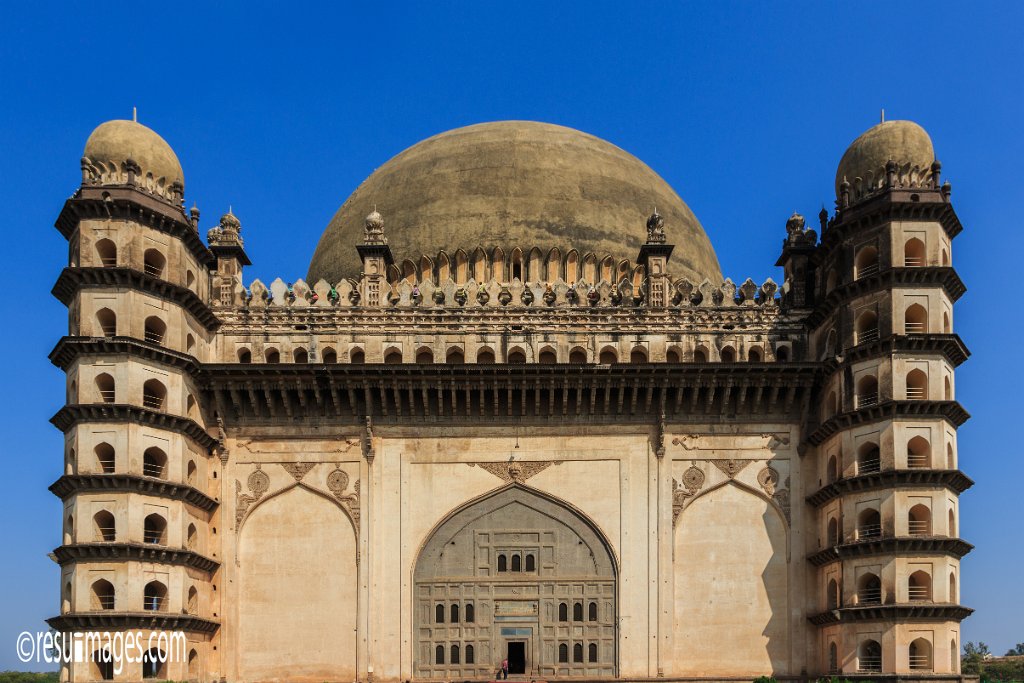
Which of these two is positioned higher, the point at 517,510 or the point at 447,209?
the point at 447,209

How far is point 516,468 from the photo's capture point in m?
32.0

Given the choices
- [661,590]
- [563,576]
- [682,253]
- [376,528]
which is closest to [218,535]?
[376,528]

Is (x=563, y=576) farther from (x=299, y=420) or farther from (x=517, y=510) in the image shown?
(x=299, y=420)

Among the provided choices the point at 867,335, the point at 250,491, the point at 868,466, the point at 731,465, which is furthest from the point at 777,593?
the point at 250,491

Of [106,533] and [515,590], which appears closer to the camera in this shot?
[106,533]

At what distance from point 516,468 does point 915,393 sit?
924cm

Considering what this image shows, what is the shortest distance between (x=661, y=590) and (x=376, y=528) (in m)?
6.75

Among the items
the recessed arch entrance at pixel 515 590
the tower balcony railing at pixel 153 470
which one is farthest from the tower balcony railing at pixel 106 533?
the recessed arch entrance at pixel 515 590

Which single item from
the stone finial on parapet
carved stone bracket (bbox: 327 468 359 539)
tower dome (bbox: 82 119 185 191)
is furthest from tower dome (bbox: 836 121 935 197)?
tower dome (bbox: 82 119 185 191)

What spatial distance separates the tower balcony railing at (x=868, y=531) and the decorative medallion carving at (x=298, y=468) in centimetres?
1254

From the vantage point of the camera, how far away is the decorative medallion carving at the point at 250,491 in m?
31.7

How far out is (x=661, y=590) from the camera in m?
31.2

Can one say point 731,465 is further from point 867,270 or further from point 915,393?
point 867,270

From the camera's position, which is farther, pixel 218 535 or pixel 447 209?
pixel 447 209
